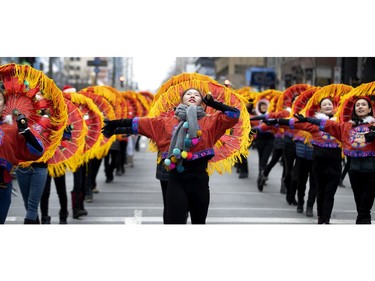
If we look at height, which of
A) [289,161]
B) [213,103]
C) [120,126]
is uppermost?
[213,103]

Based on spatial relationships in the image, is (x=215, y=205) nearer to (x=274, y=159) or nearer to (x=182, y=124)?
(x=274, y=159)

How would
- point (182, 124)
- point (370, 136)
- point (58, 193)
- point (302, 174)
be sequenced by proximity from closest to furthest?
1. point (182, 124)
2. point (370, 136)
3. point (58, 193)
4. point (302, 174)

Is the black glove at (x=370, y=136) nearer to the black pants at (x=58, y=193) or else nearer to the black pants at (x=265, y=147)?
the black pants at (x=58, y=193)

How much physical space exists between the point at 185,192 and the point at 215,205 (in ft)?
17.9

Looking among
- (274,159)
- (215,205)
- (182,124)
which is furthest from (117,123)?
(274,159)

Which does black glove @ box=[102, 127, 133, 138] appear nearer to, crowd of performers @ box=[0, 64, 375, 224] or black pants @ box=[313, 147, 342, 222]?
crowd of performers @ box=[0, 64, 375, 224]

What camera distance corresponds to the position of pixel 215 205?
11.5 meters

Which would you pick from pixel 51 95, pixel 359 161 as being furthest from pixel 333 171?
pixel 51 95
